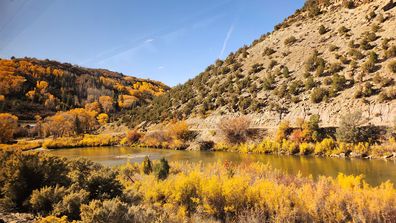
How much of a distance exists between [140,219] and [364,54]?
4076 centimetres

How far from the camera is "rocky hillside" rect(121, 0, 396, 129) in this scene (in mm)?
34000

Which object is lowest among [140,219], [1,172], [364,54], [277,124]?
[140,219]

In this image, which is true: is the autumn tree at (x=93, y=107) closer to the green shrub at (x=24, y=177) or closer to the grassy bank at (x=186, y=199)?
the grassy bank at (x=186, y=199)

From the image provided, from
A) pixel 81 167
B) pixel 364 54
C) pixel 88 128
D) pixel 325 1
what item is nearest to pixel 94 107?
pixel 88 128

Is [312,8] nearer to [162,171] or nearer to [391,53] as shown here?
[391,53]

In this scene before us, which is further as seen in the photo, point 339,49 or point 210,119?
point 210,119

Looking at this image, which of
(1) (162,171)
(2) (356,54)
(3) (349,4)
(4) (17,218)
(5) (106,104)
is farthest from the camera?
(5) (106,104)

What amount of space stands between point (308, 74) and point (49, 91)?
116m

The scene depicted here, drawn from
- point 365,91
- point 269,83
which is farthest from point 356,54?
point 269,83

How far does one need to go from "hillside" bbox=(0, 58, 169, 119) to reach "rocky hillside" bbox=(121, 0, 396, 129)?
6085 cm

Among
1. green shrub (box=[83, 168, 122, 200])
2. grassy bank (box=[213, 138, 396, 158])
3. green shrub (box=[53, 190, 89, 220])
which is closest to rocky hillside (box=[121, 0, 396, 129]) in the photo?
grassy bank (box=[213, 138, 396, 158])

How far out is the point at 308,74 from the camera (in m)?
43.2

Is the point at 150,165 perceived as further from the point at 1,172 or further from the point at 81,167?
the point at 1,172

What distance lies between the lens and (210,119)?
162ft
